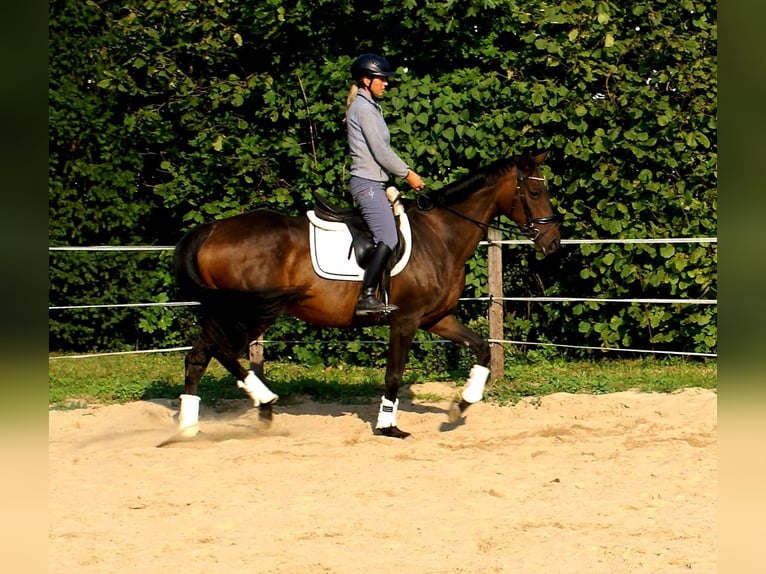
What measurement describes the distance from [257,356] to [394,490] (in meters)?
3.99

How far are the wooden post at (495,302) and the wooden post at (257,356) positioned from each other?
7.71 ft

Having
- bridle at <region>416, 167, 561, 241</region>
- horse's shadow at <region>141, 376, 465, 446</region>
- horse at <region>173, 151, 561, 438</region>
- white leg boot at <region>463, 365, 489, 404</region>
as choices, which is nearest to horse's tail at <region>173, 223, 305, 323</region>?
horse at <region>173, 151, 561, 438</region>

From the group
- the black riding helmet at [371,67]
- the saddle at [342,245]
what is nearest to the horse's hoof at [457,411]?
the saddle at [342,245]

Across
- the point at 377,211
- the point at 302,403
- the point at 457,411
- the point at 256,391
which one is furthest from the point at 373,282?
the point at 302,403

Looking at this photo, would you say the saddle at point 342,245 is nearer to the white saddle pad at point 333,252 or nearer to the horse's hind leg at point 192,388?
the white saddle pad at point 333,252

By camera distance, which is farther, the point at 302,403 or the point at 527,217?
the point at 302,403

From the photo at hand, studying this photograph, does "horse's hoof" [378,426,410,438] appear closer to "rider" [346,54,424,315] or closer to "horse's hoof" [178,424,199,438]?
"rider" [346,54,424,315]

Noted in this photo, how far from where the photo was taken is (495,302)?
976 centimetres

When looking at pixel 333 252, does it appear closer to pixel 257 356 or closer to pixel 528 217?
pixel 528 217

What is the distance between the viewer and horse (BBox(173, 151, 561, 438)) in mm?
7488

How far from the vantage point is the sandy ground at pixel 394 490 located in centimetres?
467
